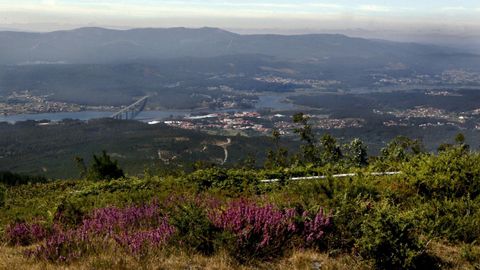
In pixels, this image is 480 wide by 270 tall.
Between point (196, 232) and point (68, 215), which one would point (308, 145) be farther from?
point (196, 232)

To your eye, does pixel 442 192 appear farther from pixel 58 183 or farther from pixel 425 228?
pixel 58 183

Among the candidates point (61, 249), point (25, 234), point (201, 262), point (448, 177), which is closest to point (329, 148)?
point (448, 177)

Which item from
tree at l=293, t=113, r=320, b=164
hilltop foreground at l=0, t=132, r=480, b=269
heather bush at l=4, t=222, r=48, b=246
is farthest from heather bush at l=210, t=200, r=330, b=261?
tree at l=293, t=113, r=320, b=164

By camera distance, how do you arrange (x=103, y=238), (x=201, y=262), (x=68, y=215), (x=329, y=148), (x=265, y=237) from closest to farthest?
(x=201, y=262) → (x=265, y=237) → (x=103, y=238) → (x=68, y=215) → (x=329, y=148)

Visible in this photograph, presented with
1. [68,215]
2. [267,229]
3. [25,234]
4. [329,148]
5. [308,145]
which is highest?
[267,229]

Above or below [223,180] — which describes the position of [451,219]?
above

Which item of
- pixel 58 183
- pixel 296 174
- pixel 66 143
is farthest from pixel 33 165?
pixel 296 174

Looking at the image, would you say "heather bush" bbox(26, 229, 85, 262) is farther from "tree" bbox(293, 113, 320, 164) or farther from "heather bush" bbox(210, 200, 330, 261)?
"tree" bbox(293, 113, 320, 164)
